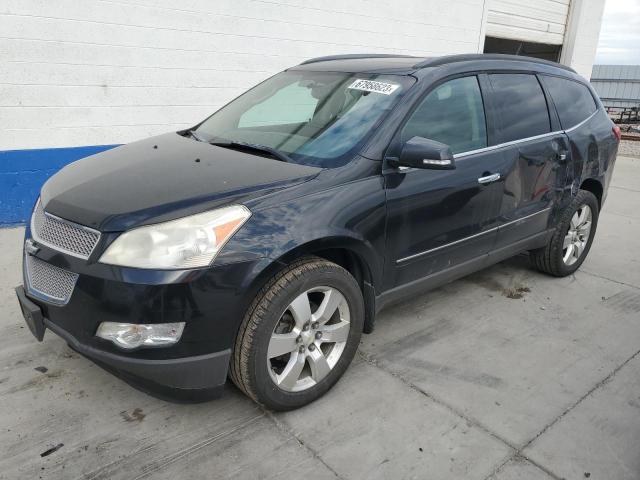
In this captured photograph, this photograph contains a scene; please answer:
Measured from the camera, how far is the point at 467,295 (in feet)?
13.3

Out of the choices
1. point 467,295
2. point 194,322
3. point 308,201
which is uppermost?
point 308,201

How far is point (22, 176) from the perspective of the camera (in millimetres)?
5195

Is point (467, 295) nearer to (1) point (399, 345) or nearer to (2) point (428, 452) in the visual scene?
(1) point (399, 345)

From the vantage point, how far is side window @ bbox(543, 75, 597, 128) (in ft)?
13.2

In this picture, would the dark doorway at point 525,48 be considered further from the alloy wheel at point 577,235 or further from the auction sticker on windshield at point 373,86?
the auction sticker on windshield at point 373,86

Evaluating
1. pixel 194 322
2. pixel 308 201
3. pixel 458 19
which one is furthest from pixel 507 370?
pixel 458 19

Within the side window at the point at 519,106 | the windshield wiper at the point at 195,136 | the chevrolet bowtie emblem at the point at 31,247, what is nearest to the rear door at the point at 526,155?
the side window at the point at 519,106

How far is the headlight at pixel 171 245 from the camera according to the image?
213cm

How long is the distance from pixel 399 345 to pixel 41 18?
14.8ft

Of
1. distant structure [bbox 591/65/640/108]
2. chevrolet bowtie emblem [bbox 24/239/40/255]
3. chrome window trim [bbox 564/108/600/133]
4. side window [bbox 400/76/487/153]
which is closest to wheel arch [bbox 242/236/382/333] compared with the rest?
side window [bbox 400/76/487/153]

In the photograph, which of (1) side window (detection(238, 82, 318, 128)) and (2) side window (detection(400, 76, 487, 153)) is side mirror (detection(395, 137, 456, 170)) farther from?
(1) side window (detection(238, 82, 318, 128))

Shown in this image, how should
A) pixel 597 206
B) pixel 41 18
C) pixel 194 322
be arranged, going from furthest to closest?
pixel 41 18
pixel 597 206
pixel 194 322

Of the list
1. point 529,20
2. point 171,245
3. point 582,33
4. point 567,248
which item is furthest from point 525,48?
point 171,245

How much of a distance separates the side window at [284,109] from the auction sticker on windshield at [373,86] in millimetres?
268
